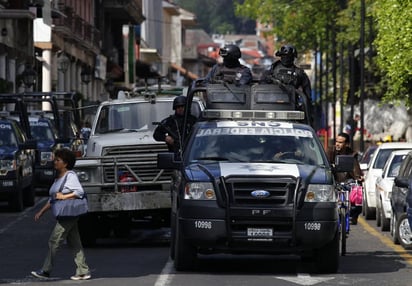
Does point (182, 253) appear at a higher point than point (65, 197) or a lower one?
lower

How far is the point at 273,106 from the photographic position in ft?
65.6

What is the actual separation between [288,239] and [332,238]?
54 cm

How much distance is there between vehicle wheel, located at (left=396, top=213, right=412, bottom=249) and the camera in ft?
72.1

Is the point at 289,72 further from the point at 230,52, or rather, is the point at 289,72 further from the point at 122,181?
the point at 122,181

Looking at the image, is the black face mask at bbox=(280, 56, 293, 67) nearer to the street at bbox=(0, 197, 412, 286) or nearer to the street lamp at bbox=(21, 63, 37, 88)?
the street at bbox=(0, 197, 412, 286)

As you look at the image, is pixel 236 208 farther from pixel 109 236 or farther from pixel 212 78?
pixel 109 236

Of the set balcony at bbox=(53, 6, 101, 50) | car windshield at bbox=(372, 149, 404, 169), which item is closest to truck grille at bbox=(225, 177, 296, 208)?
car windshield at bbox=(372, 149, 404, 169)

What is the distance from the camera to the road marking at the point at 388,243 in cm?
2033

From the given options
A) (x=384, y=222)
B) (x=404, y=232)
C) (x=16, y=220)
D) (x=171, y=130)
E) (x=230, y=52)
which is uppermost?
(x=230, y=52)

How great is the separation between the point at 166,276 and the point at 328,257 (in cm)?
189

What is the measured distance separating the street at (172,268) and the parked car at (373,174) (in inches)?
227

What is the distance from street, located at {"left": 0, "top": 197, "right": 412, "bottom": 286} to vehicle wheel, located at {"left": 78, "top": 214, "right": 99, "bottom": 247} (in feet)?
0.66

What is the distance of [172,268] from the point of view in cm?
1795

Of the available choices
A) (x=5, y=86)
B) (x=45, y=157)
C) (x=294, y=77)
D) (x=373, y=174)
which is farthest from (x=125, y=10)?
(x=294, y=77)
